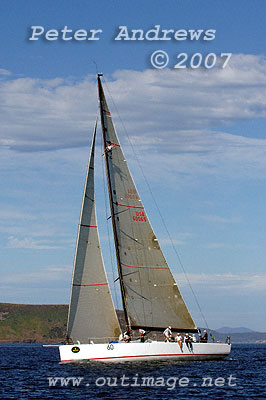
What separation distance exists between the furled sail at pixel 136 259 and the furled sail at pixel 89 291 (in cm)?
148

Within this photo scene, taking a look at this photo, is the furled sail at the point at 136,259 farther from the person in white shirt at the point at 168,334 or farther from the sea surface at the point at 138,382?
the sea surface at the point at 138,382

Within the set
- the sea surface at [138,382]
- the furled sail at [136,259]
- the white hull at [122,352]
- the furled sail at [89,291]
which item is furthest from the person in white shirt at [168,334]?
the furled sail at [89,291]

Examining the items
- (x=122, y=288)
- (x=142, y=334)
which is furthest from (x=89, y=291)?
(x=142, y=334)

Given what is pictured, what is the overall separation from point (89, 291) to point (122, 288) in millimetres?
2781

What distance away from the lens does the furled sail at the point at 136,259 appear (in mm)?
51375

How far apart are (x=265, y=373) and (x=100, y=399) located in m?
20.6

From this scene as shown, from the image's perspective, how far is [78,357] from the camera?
157ft

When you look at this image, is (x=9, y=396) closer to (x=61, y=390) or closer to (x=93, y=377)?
(x=61, y=390)

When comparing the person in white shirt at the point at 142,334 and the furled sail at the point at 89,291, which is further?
the person in white shirt at the point at 142,334

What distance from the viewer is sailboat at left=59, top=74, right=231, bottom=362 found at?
48562 mm

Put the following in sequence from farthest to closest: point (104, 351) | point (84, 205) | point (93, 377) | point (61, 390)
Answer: point (84, 205), point (104, 351), point (93, 377), point (61, 390)

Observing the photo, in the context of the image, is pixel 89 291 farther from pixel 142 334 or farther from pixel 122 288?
pixel 142 334

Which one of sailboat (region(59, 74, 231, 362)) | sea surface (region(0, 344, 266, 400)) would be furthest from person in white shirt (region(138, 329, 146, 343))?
sea surface (region(0, 344, 266, 400))

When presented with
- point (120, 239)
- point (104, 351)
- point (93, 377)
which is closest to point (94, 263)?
point (120, 239)
